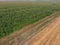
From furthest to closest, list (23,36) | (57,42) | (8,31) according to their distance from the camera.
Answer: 1. (8,31)
2. (23,36)
3. (57,42)

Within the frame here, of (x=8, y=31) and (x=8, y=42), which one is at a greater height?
(x=8, y=42)

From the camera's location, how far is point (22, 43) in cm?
1394

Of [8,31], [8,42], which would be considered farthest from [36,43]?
[8,31]

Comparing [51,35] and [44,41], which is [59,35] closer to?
[51,35]

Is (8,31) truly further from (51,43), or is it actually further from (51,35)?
(51,43)

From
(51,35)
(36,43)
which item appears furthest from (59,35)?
(36,43)

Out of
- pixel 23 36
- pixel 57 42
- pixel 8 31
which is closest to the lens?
pixel 57 42

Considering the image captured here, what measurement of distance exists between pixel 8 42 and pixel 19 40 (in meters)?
1.10

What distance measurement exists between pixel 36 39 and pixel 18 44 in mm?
2142

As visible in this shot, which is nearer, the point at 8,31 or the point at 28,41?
the point at 28,41

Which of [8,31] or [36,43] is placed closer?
[36,43]

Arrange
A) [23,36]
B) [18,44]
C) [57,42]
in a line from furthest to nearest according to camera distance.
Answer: [23,36] < [57,42] < [18,44]

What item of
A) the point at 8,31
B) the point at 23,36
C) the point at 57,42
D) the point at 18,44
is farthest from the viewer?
the point at 8,31

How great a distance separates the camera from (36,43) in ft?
45.6
